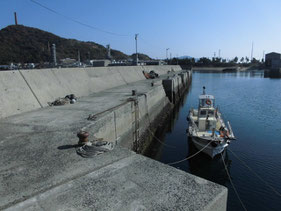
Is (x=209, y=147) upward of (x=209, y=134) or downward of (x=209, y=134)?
downward

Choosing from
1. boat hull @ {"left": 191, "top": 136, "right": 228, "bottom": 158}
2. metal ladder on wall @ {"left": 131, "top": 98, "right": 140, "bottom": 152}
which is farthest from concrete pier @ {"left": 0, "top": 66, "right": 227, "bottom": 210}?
boat hull @ {"left": 191, "top": 136, "right": 228, "bottom": 158}

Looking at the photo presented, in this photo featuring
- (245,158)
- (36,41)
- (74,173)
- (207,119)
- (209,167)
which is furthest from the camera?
(36,41)

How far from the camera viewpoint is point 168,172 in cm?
464

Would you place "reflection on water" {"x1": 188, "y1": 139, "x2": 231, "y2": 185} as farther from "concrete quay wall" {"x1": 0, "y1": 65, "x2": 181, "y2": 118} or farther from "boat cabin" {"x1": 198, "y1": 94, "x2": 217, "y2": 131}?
"concrete quay wall" {"x1": 0, "y1": 65, "x2": 181, "y2": 118}

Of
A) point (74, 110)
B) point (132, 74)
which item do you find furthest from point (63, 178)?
point (132, 74)

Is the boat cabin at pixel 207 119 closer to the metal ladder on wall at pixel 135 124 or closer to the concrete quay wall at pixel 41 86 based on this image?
the metal ladder on wall at pixel 135 124

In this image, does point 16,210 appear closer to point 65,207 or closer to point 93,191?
point 65,207

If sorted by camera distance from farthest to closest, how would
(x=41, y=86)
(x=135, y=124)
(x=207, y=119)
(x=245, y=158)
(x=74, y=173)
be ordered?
(x=135, y=124) → (x=207, y=119) → (x=245, y=158) → (x=41, y=86) → (x=74, y=173)

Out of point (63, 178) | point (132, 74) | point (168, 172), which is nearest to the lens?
point (63, 178)

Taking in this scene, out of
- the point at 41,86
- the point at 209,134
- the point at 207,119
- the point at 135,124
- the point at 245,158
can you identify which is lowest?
the point at 245,158

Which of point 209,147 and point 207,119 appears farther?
point 207,119

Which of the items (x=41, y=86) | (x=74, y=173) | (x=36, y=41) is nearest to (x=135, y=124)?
(x=41, y=86)

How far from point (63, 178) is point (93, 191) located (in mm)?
852

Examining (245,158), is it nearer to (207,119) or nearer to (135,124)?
(207,119)
